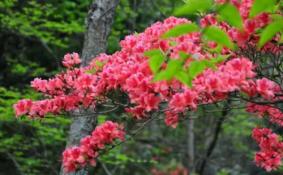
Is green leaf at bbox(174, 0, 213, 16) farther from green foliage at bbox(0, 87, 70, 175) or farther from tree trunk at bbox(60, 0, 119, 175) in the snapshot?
green foliage at bbox(0, 87, 70, 175)

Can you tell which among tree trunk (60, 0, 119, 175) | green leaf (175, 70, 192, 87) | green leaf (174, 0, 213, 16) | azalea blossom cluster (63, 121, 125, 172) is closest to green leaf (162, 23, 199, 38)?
green leaf (174, 0, 213, 16)

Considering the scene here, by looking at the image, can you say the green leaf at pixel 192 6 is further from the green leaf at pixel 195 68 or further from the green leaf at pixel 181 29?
the green leaf at pixel 195 68

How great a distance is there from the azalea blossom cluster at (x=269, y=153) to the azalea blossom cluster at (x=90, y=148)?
1.21 metres

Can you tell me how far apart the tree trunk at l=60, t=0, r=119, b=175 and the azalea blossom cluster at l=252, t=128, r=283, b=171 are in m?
1.72

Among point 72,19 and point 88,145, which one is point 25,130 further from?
point 88,145

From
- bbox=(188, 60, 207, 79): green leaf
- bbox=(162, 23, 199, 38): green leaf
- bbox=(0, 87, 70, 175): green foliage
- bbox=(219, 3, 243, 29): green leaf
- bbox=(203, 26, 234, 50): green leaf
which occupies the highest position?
bbox=(219, 3, 243, 29): green leaf

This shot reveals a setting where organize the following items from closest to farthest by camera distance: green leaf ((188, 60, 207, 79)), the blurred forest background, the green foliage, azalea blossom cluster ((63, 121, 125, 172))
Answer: green leaf ((188, 60, 207, 79)) < azalea blossom cluster ((63, 121, 125, 172)) < the green foliage < the blurred forest background

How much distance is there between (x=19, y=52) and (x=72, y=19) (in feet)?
4.67

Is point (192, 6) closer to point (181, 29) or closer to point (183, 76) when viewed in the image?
point (181, 29)

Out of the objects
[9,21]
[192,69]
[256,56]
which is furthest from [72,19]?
[192,69]

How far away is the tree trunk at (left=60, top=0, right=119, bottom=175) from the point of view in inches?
200

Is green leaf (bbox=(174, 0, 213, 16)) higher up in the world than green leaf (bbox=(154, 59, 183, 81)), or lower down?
higher up

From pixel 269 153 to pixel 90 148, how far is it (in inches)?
57.3

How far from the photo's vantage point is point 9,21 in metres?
8.00
